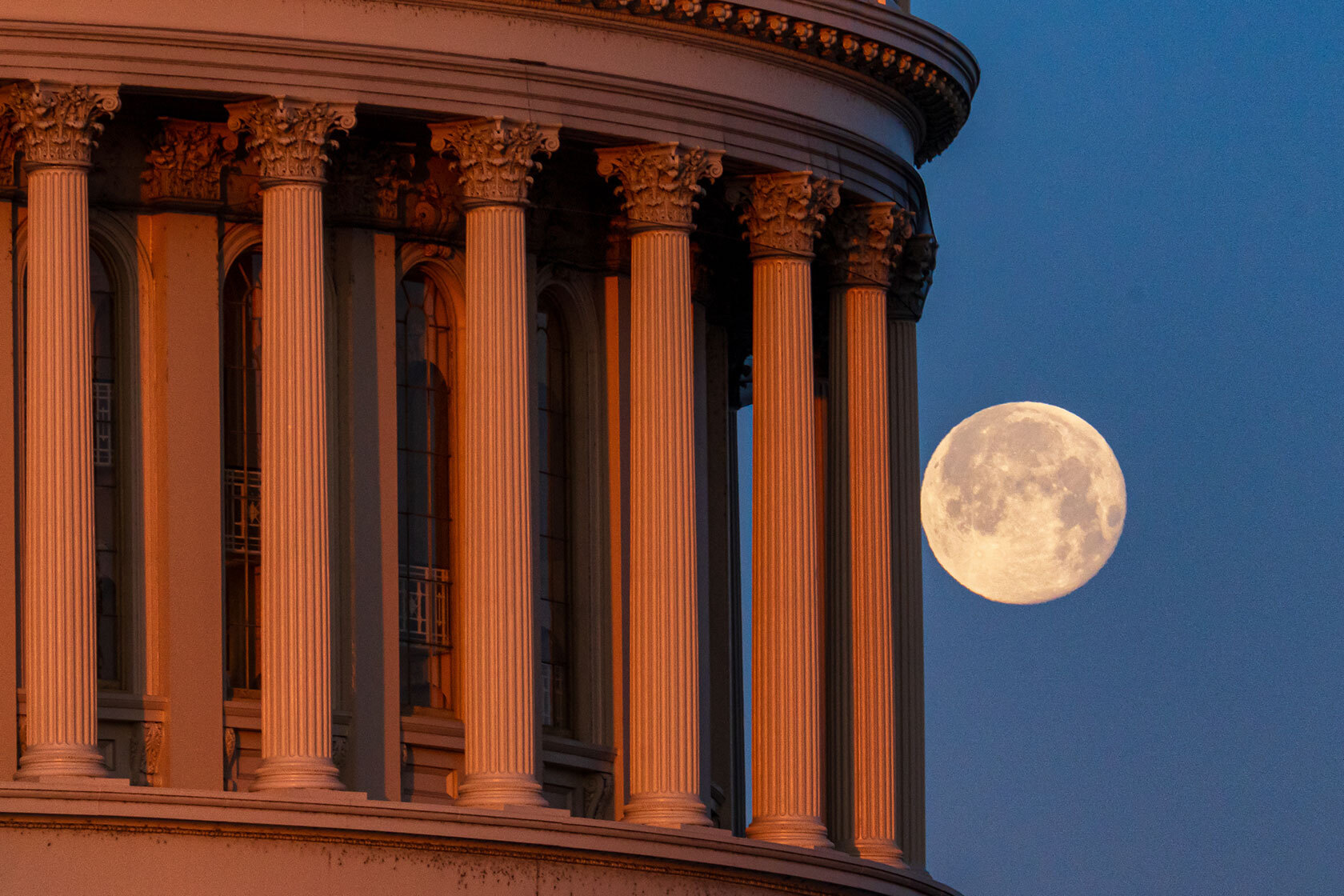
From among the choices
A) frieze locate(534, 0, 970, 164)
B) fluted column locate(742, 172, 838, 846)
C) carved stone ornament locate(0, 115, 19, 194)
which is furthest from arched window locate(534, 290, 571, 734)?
carved stone ornament locate(0, 115, 19, 194)

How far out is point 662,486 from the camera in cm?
6494

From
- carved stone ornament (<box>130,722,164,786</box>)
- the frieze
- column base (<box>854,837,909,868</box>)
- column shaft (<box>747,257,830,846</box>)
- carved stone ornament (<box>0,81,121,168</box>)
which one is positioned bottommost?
column base (<box>854,837,909,868</box>)

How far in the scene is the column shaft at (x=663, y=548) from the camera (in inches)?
2544

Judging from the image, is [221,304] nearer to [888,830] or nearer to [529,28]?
[529,28]

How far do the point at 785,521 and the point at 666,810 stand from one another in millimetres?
5519

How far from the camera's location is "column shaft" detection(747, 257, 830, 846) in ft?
219

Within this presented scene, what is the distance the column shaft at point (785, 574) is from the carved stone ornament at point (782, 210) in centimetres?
25

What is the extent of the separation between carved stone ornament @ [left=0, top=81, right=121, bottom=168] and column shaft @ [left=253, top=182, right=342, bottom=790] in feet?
9.56

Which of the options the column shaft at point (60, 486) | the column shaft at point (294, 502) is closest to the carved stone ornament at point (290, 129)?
the column shaft at point (294, 502)

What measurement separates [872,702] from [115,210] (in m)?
15.2

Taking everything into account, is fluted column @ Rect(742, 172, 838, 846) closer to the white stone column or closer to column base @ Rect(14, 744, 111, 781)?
the white stone column

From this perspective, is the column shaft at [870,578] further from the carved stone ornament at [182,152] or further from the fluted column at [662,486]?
the carved stone ornament at [182,152]

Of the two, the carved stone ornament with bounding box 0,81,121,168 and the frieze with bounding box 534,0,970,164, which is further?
the frieze with bounding box 534,0,970,164

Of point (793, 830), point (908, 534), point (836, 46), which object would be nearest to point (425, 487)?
point (793, 830)
